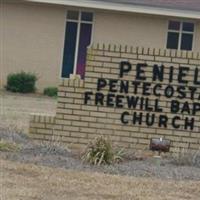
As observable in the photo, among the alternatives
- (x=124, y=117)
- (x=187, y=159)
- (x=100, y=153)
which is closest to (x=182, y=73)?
(x=124, y=117)

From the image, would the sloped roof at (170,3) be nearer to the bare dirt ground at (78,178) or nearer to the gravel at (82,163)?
the bare dirt ground at (78,178)

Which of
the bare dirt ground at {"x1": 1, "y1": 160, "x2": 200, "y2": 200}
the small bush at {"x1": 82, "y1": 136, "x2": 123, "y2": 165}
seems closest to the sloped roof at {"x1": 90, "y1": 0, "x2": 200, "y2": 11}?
the small bush at {"x1": 82, "y1": 136, "x2": 123, "y2": 165}

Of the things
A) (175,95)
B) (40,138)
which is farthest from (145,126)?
(40,138)

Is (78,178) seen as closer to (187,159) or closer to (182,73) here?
(187,159)

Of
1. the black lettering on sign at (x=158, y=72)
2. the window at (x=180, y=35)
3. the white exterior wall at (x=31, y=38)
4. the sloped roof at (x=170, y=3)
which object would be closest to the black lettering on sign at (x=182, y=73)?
the black lettering on sign at (x=158, y=72)

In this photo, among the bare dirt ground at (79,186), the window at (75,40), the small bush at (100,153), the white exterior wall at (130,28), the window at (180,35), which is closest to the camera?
the bare dirt ground at (79,186)

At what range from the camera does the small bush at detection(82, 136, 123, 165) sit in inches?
418

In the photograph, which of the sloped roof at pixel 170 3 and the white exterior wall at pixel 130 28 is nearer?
the sloped roof at pixel 170 3

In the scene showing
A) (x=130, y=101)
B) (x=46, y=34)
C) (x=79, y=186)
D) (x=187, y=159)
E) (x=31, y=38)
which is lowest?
(x=79, y=186)

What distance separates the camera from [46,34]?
27281 millimetres

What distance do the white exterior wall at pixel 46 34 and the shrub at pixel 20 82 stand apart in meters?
0.50

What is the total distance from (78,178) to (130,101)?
2.96 m

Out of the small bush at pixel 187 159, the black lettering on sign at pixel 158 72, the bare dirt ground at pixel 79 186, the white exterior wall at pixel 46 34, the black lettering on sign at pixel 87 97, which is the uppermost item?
the white exterior wall at pixel 46 34

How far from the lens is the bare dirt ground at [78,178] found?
8.88 m
